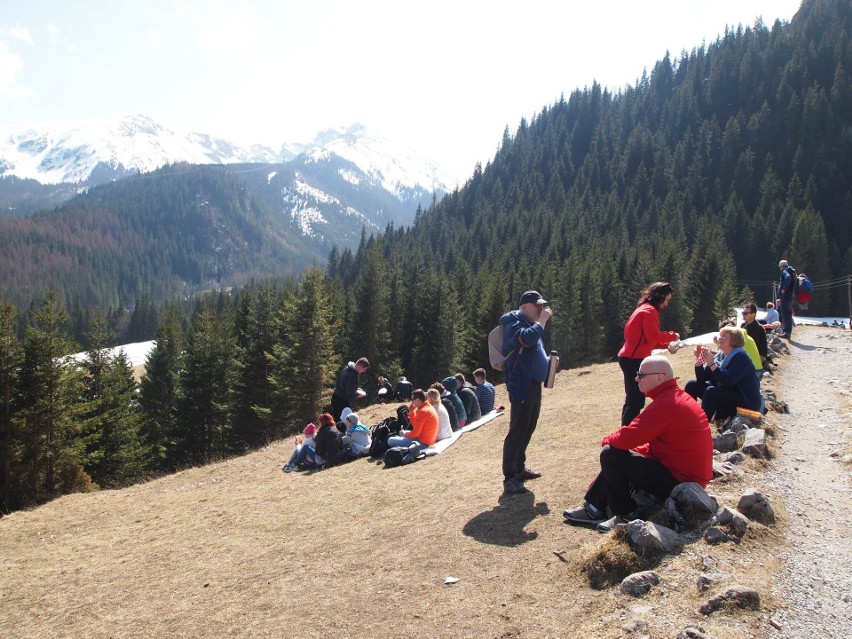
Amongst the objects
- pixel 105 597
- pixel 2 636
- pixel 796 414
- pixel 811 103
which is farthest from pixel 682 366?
pixel 811 103

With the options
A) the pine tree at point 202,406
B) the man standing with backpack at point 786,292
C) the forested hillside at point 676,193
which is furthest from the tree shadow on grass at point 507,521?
the forested hillside at point 676,193

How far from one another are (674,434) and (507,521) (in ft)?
8.35

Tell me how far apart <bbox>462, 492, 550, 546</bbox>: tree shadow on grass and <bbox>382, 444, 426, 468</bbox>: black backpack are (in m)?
4.59

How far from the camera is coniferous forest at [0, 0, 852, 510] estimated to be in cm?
3142

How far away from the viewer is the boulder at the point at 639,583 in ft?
17.1

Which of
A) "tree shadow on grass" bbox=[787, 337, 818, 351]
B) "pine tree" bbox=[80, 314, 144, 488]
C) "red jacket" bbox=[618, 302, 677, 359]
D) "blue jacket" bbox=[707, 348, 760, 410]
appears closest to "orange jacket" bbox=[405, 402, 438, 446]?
"red jacket" bbox=[618, 302, 677, 359]

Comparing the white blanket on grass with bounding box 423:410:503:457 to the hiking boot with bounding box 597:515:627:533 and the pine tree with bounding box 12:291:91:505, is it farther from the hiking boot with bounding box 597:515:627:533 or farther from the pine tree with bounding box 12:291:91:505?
the pine tree with bounding box 12:291:91:505

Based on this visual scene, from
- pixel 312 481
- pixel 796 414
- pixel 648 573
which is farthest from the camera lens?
pixel 312 481

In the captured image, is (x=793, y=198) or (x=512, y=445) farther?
(x=793, y=198)

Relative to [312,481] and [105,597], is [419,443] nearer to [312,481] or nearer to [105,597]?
[312,481]

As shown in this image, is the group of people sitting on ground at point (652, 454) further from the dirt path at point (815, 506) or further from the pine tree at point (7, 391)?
the pine tree at point (7, 391)

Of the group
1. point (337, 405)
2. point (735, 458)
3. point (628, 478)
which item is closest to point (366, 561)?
point (628, 478)

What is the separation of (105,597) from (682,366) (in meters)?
17.7

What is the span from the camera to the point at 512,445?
852 cm
